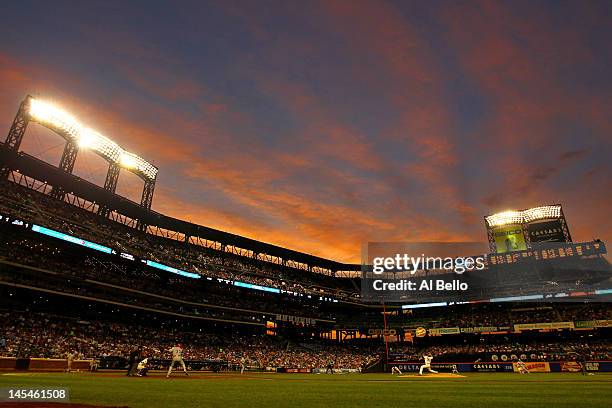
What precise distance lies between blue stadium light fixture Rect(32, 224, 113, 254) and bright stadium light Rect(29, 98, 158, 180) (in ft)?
38.4

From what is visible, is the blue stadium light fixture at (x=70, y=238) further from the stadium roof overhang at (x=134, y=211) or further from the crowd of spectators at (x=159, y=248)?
the stadium roof overhang at (x=134, y=211)

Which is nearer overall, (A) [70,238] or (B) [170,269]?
(A) [70,238]

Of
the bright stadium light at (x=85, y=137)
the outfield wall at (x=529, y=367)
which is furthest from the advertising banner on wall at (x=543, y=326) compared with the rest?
the bright stadium light at (x=85, y=137)

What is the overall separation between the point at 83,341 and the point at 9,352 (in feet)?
24.8

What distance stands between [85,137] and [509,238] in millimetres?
67488

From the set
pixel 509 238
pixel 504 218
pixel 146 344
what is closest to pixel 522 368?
pixel 509 238

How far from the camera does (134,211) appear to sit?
53.2 m

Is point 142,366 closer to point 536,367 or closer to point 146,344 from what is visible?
point 146,344

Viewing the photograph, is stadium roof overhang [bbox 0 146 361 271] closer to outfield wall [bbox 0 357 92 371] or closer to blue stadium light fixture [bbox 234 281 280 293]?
blue stadium light fixture [bbox 234 281 280 293]

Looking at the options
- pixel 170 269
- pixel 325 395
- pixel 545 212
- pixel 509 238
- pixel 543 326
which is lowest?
pixel 325 395

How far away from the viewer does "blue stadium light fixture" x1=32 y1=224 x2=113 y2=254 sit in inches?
1492

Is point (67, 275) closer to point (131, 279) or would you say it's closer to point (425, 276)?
point (131, 279)

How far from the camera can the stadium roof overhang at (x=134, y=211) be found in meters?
41.3

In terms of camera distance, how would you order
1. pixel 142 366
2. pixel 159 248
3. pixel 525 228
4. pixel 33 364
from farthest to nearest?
pixel 525 228
pixel 159 248
pixel 33 364
pixel 142 366
